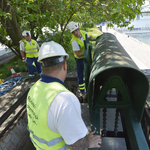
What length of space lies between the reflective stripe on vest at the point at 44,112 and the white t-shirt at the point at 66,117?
50 mm

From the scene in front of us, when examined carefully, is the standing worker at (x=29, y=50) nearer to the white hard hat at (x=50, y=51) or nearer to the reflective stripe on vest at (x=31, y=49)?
the reflective stripe on vest at (x=31, y=49)

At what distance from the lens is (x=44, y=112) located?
1.05 m

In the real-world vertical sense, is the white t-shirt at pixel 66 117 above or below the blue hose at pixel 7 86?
above

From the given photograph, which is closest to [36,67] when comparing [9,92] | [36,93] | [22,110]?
[9,92]

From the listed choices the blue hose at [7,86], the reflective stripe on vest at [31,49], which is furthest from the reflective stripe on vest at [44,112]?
the reflective stripe on vest at [31,49]

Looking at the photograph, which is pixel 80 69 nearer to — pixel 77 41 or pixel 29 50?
pixel 77 41

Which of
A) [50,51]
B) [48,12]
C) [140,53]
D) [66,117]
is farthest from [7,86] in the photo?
[140,53]

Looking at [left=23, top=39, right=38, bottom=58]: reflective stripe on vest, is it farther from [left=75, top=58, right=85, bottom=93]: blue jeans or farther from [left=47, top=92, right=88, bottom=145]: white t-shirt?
[left=47, top=92, right=88, bottom=145]: white t-shirt

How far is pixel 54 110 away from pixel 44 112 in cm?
10

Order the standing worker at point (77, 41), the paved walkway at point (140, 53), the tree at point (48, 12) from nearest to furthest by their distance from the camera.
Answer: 1. the tree at point (48, 12)
2. the standing worker at point (77, 41)
3. the paved walkway at point (140, 53)

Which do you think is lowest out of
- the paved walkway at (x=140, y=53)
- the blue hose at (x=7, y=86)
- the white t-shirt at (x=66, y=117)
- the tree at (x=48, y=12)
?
the paved walkway at (x=140, y=53)

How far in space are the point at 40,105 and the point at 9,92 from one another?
328cm

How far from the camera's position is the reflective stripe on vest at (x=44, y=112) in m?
1.07

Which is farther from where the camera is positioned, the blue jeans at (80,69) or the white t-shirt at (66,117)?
the blue jeans at (80,69)
